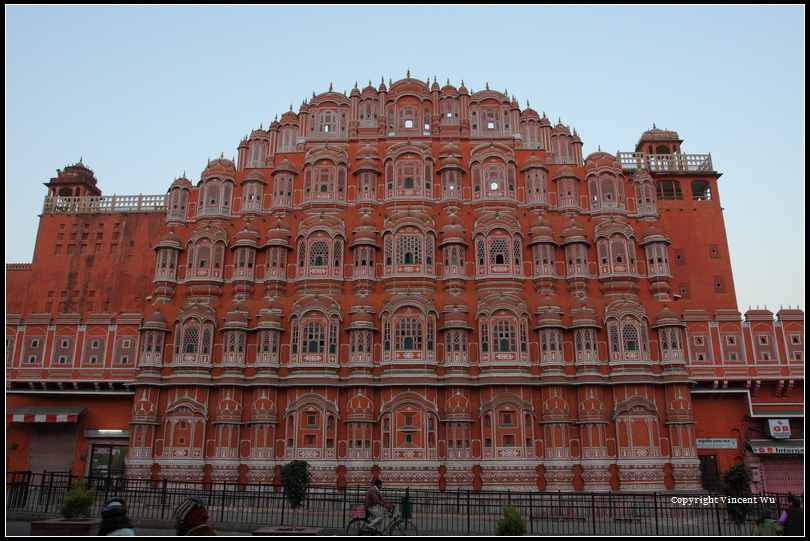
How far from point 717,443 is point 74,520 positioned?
97.5ft

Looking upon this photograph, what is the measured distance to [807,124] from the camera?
14.3 meters

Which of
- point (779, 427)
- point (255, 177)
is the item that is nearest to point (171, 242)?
point (255, 177)

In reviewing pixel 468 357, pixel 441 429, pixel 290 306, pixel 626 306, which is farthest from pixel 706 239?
pixel 290 306

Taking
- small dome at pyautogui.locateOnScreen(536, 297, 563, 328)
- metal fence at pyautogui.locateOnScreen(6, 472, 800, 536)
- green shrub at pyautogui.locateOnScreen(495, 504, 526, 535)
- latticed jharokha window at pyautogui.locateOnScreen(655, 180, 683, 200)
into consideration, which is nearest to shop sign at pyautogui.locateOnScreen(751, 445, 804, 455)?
metal fence at pyautogui.locateOnScreen(6, 472, 800, 536)

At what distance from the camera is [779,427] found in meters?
32.9

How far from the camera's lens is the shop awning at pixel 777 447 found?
1273 inches

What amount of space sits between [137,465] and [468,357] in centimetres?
1739

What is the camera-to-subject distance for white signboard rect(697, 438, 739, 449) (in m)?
33.7

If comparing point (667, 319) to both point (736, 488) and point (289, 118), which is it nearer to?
point (736, 488)

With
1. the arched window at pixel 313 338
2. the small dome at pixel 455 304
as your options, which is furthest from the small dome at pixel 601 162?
the arched window at pixel 313 338

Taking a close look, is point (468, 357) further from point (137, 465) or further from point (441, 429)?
point (137, 465)

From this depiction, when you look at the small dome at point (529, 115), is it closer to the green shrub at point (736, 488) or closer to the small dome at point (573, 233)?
the small dome at point (573, 233)

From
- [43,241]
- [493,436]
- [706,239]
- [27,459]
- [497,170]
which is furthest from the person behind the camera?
[43,241]

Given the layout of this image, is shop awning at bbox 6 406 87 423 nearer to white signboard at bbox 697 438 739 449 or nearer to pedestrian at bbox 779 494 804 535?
white signboard at bbox 697 438 739 449
